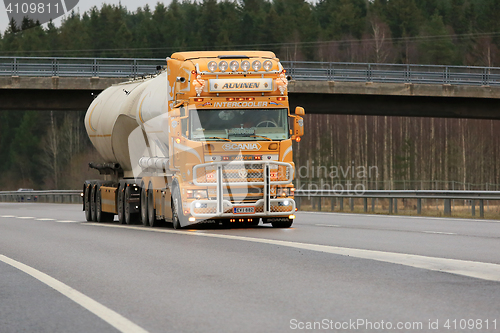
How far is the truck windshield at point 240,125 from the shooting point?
1842 centimetres

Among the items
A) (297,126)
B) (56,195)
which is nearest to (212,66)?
(297,126)

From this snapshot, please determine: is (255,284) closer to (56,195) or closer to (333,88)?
(333,88)

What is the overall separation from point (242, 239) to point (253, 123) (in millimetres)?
3643

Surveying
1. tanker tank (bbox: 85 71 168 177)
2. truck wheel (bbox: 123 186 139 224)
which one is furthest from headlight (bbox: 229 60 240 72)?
truck wheel (bbox: 123 186 139 224)

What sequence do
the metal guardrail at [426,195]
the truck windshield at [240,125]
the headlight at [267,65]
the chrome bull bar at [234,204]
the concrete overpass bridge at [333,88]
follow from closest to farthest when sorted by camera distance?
the chrome bull bar at [234,204] < the truck windshield at [240,125] < the headlight at [267,65] < the metal guardrail at [426,195] < the concrete overpass bridge at [333,88]

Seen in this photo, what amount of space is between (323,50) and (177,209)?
88244mm

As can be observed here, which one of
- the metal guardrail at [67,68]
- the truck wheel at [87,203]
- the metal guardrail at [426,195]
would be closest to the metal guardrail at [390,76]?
the metal guardrail at [67,68]

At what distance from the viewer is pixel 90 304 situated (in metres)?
8.30

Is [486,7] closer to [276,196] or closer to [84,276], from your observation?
[276,196]

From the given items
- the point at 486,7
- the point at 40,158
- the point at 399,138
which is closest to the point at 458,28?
the point at 486,7

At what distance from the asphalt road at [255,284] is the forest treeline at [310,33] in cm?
8019

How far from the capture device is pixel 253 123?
18.7 meters

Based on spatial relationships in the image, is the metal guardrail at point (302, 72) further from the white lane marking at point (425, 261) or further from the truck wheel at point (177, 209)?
the white lane marking at point (425, 261)

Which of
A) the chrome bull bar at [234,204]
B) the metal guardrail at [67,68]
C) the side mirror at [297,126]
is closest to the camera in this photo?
the chrome bull bar at [234,204]
